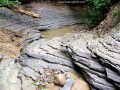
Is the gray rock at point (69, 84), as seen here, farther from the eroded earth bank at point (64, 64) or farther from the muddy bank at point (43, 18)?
the muddy bank at point (43, 18)

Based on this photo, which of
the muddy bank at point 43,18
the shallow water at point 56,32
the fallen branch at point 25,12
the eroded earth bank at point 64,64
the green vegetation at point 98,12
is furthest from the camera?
the fallen branch at point 25,12

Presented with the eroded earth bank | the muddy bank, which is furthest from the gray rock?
the muddy bank

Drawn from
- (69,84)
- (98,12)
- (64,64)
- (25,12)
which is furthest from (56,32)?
(69,84)

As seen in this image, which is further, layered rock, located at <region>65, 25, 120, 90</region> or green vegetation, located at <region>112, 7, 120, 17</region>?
green vegetation, located at <region>112, 7, 120, 17</region>

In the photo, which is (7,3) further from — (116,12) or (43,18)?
(116,12)

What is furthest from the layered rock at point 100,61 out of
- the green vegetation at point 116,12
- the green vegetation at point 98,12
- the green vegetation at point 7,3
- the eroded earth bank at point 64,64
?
the green vegetation at point 7,3

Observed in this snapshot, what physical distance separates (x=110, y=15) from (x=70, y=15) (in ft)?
22.0

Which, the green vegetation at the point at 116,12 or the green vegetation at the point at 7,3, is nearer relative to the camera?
the green vegetation at the point at 116,12

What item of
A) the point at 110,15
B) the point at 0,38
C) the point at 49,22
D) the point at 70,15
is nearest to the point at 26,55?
the point at 0,38

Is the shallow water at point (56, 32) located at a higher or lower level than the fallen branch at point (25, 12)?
lower

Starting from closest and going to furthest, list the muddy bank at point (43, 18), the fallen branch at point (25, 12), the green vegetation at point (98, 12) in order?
the green vegetation at point (98, 12) → the muddy bank at point (43, 18) → the fallen branch at point (25, 12)

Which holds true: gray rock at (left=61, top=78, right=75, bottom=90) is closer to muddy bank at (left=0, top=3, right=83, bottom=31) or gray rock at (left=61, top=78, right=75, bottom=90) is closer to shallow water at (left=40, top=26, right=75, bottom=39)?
shallow water at (left=40, top=26, right=75, bottom=39)

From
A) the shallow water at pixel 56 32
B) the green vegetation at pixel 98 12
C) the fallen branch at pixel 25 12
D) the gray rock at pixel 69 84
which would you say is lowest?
the shallow water at pixel 56 32

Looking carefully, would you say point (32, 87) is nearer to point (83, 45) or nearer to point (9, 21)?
point (83, 45)
